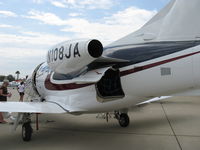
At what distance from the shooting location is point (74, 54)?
6020 mm

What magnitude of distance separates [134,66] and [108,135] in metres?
2.81

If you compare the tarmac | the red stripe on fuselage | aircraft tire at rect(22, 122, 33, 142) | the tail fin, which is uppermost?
the tail fin

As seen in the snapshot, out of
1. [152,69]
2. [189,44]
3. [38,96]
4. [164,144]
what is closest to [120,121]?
[164,144]

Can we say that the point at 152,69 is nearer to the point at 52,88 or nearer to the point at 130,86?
the point at 130,86

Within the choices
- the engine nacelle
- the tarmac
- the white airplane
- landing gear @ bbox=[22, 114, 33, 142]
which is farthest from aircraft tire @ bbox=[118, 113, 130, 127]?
the engine nacelle

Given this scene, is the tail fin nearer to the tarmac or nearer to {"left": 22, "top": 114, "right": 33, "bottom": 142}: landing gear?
the tarmac

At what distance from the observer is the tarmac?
259 inches

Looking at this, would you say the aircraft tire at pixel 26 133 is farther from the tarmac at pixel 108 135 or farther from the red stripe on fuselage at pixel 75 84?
the red stripe on fuselage at pixel 75 84

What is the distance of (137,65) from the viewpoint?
5.90m

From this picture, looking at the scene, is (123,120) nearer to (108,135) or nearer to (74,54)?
(108,135)

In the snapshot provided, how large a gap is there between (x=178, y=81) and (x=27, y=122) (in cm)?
438

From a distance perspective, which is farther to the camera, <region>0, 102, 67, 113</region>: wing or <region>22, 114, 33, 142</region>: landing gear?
<region>22, 114, 33, 142</region>: landing gear

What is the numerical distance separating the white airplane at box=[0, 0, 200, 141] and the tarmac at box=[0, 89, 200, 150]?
755mm

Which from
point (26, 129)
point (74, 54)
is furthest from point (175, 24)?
point (26, 129)
